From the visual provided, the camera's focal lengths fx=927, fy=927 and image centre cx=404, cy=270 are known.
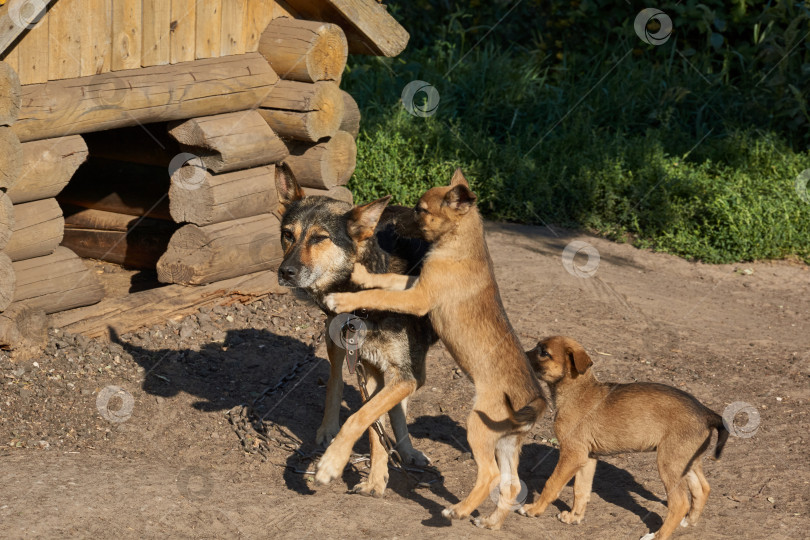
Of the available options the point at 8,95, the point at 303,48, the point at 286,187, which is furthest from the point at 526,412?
the point at 303,48

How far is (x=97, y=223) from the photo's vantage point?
945 centimetres

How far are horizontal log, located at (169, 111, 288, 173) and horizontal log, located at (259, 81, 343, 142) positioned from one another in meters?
0.12

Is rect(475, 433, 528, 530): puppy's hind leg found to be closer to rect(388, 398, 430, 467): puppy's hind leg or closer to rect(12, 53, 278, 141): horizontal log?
rect(388, 398, 430, 467): puppy's hind leg

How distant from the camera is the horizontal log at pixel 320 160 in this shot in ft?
27.8

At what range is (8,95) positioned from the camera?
615 cm

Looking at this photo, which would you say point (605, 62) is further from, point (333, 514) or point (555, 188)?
point (333, 514)

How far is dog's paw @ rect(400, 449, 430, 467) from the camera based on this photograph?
20.2ft

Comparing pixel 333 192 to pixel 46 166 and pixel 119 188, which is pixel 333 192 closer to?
pixel 119 188

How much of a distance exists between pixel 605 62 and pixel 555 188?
3724 millimetres

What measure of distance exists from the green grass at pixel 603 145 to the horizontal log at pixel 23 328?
5019 mm

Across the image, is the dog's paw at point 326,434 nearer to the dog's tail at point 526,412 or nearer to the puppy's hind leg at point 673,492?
the dog's tail at point 526,412

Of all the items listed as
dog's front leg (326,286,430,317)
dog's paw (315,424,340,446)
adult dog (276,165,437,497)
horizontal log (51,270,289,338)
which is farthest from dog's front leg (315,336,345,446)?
horizontal log (51,270,289,338)

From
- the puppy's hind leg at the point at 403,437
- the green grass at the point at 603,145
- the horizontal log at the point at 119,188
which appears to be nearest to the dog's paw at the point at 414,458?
the puppy's hind leg at the point at 403,437

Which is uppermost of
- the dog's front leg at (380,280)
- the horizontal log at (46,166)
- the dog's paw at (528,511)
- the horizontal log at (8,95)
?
the horizontal log at (8,95)
